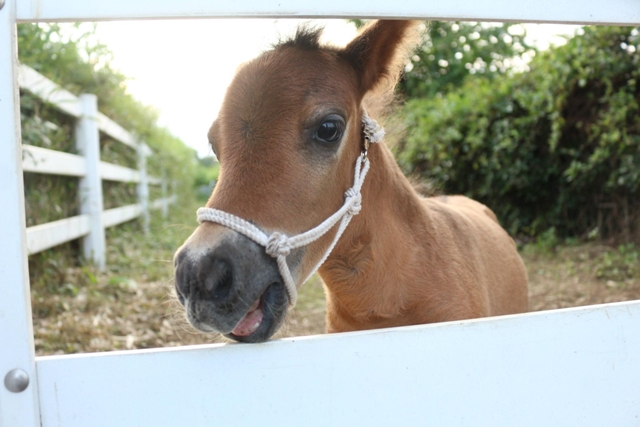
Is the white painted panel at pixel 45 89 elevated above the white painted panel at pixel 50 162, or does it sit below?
above

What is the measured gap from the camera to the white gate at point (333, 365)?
3.78ft

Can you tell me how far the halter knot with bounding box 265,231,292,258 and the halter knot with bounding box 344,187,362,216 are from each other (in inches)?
14.8

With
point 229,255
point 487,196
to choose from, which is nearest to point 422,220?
point 229,255

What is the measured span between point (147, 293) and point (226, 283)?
3.77 meters

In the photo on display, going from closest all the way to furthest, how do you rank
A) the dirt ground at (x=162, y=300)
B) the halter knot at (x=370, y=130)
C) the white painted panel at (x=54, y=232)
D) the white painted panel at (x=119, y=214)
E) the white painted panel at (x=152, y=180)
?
1. the halter knot at (x=370, y=130)
2. the dirt ground at (x=162, y=300)
3. the white painted panel at (x=54, y=232)
4. the white painted panel at (x=119, y=214)
5. the white painted panel at (x=152, y=180)

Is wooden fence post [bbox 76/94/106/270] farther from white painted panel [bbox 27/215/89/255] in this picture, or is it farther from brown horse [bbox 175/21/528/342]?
brown horse [bbox 175/21/528/342]

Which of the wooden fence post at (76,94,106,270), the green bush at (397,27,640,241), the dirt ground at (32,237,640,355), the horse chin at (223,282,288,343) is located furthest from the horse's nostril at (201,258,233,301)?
the green bush at (397,27,640,241)

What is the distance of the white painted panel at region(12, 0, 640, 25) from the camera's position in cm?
116

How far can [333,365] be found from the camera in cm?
128

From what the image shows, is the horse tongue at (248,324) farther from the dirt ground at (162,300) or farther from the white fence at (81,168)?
the white fence at (81,168)

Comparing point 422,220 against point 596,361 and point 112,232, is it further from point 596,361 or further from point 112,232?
point 112,232

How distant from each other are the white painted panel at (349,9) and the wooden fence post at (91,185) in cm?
467

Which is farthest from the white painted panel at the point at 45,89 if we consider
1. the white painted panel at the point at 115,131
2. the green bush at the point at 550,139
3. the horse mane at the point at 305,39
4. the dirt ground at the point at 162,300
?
the green bush at the point at 550,139

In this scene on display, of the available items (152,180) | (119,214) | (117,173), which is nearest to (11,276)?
(119,214)
